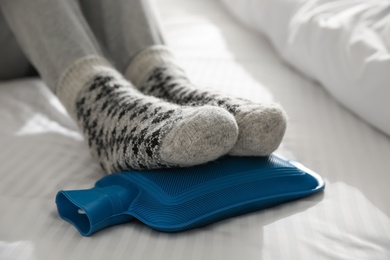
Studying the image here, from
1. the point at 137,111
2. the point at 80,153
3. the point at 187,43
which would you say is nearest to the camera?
the point at 137,111

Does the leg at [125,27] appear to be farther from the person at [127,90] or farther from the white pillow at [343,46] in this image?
the white pillow at [343,46]

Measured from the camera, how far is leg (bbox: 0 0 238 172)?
2.06 feet

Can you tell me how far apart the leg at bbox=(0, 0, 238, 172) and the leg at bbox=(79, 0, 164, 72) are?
5 centimetres

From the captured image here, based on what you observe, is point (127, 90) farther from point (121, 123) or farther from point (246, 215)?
point (246, 215)

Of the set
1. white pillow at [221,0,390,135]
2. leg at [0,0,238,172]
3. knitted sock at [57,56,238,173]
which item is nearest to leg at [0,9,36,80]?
leg at [0,0,238,172]

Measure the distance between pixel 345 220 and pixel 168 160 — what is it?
19 cm

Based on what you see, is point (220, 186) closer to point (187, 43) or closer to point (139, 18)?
point (139, 18)

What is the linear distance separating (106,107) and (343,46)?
360 millimetres

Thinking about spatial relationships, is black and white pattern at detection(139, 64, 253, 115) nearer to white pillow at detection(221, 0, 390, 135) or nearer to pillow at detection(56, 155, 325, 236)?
pillow at detection(56, 155, 325, 236)

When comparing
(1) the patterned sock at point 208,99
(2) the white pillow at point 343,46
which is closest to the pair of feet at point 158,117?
(1) the patterned sock at point 208,99

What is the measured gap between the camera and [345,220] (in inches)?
25.2

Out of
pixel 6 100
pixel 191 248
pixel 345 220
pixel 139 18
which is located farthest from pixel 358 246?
pixel 6 100

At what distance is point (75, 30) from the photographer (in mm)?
870

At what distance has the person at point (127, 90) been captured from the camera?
2.09 feet
